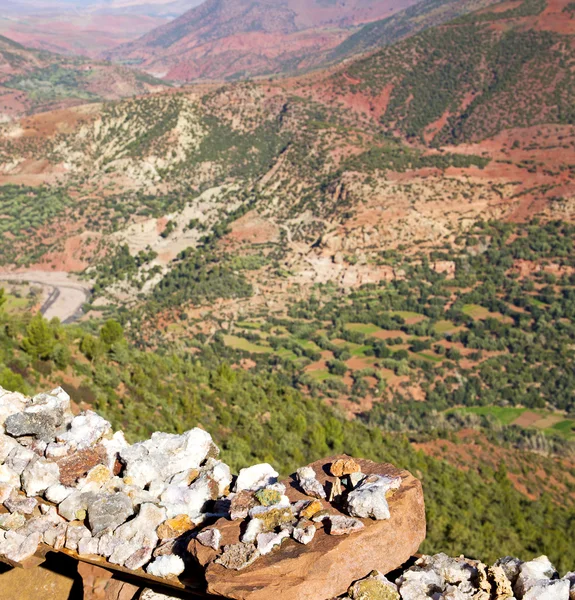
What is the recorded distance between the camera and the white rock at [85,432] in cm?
1159

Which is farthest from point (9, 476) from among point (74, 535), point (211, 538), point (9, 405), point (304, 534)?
point (304, 534)

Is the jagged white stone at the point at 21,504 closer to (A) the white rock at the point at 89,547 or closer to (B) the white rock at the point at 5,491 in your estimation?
(B) the white rock at the point at 5,491

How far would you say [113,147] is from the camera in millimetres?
162250

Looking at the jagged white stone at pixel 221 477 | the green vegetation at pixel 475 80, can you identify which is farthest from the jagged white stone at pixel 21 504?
the green vegetation at pixel 475 80

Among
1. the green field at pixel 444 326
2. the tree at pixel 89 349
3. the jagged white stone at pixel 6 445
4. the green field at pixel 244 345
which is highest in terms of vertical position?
the jagged white stone at pixel 6 445

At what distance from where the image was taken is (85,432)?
11.8m

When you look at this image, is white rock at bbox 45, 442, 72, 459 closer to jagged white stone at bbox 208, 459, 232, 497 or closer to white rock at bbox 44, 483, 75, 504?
white rock at bbox 44, 483, 75, 504

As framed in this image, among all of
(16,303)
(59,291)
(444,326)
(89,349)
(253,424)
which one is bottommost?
(444,326)

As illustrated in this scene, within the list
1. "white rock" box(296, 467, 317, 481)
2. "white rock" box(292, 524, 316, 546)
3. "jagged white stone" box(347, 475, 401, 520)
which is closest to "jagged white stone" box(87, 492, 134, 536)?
"white rock" box(296, 467, 317, 481)

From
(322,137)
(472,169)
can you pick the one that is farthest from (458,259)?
(322,137)

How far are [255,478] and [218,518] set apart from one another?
3.70 feet

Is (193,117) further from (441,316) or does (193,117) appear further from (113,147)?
(441,316)

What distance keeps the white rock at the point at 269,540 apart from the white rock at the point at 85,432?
4.83 meters

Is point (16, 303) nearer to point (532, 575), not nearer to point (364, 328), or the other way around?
point (364, 328)
